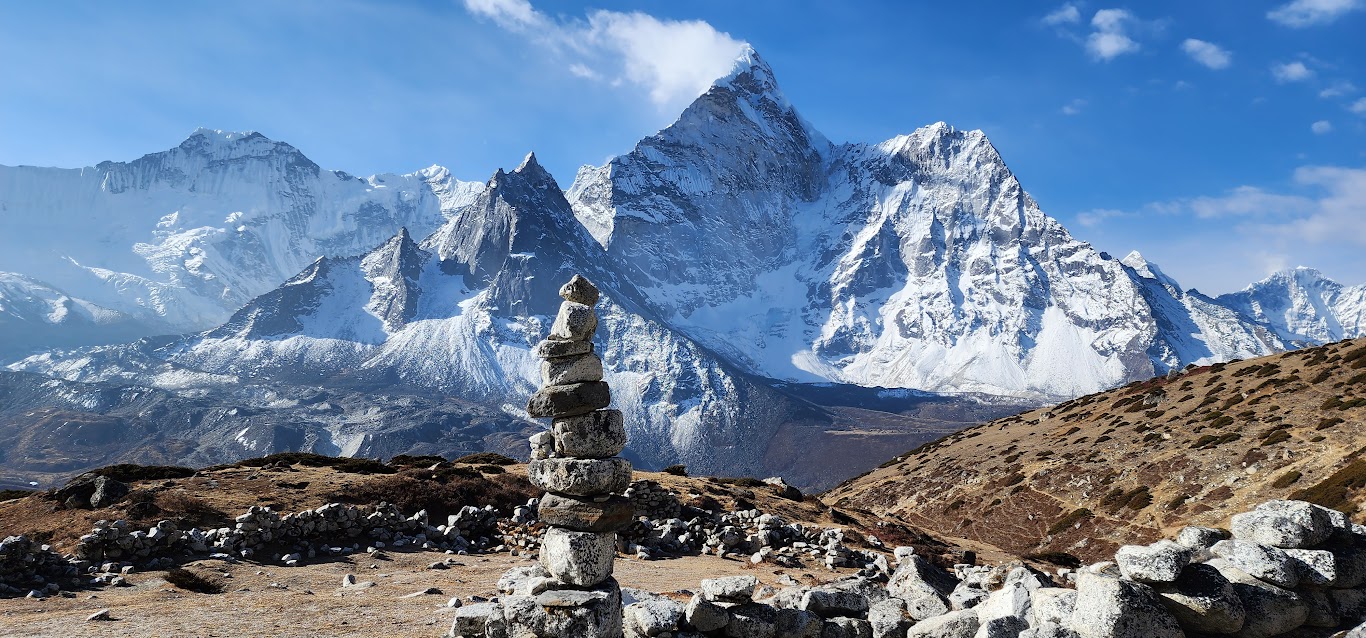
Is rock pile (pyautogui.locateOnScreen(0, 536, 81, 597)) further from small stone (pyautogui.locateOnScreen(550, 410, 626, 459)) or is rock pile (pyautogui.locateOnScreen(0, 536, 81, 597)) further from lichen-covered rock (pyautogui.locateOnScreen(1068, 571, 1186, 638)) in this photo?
lichen-covered rock (pyautogui.locateOnScreen(1068, 571, 1186, 638))

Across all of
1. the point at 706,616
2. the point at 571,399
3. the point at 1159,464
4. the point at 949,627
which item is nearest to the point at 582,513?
the point at 571,399

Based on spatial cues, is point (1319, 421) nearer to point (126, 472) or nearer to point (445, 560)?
point (445, 560)

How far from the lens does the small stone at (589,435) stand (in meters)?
16.2

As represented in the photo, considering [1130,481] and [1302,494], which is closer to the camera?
[1302,494]

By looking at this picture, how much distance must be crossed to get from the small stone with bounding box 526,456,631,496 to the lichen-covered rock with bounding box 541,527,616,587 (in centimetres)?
92

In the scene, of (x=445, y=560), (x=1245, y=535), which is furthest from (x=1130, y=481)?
(x=445, y=560)

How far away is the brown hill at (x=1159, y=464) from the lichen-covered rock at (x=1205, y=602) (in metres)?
26.5

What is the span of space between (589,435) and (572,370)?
151 centimetres

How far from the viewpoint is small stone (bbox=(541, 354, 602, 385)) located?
53.7 ft

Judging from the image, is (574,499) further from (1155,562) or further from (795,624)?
(1155,562)

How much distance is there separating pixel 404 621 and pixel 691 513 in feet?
67.7

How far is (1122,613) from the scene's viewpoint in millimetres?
11688

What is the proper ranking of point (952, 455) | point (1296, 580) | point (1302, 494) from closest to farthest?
point (1296, 580) → point (1302, 494) → point (952, 455)

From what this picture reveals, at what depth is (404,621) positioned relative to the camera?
18844 millimetres
